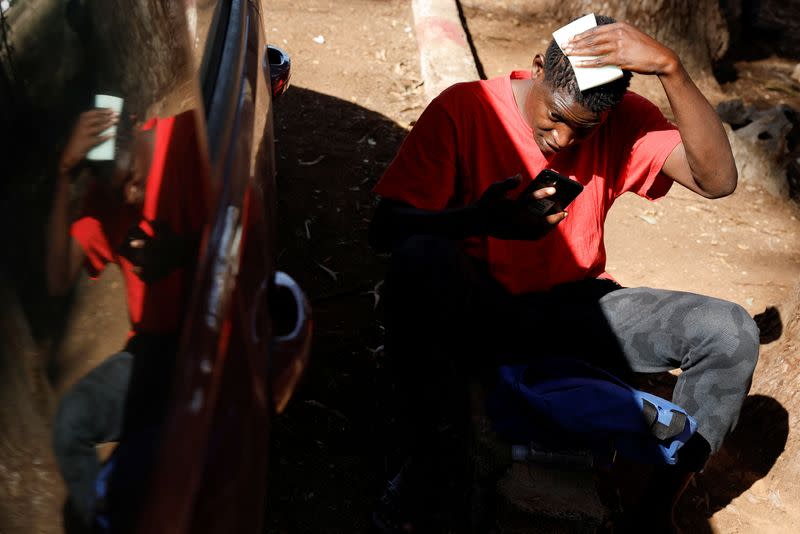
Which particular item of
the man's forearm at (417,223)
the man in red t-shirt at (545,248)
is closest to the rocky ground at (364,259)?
the man in red t-shirt at (545,248)

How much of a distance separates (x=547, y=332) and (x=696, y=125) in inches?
36.0

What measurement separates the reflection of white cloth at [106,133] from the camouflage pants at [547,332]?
44.4 inches

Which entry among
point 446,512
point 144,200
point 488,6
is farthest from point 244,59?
point 488,6

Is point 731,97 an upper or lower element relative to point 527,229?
lower

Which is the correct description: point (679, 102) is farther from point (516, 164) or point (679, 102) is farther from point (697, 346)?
point (697, 346)

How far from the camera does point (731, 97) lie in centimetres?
689

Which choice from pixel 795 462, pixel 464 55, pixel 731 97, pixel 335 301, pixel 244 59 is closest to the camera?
pixel 244 59

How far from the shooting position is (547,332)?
104 inches

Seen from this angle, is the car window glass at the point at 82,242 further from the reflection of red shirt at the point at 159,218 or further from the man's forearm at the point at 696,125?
the man's forearm at the point at 696,125

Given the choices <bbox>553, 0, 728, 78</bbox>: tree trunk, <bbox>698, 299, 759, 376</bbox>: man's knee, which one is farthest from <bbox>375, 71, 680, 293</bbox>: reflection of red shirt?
<bbox>553, 0, 728, 78</bbox>: tree trunk

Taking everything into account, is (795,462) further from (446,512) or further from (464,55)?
(464,55)

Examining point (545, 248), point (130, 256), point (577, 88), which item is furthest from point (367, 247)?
point (130, 256)

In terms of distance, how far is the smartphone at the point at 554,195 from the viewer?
2395mm

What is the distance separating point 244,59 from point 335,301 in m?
1.72
